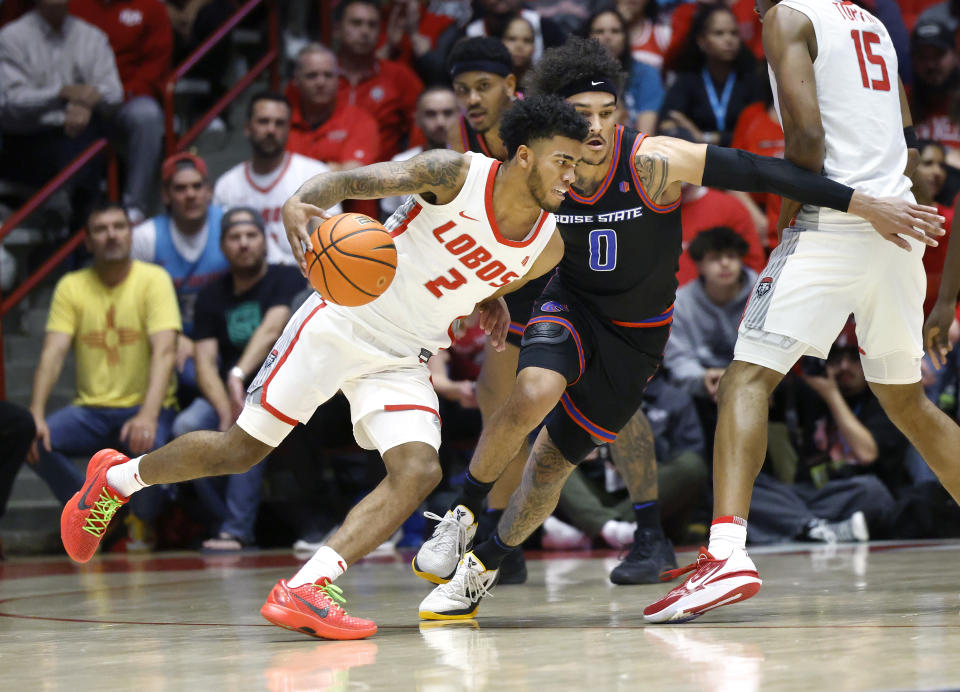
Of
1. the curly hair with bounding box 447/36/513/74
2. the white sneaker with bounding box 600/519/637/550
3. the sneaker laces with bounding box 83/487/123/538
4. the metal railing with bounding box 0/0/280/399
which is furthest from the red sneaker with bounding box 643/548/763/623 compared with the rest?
the metal railing with bounding box 0/0/280/399

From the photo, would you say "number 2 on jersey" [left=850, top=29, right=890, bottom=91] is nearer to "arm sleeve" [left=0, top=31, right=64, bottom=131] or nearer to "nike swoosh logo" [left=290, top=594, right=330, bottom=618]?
"nike swoosh logo" [left=290, top=594, right=330, bottom=618]

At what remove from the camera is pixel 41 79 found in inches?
366

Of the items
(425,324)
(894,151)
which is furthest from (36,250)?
(894,151)

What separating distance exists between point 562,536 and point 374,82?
4.07m

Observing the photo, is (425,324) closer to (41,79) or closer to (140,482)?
(140,482)

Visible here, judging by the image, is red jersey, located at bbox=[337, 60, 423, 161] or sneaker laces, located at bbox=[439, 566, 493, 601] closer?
sneaker laces, located at bbox=[439, 566, 493, 601]

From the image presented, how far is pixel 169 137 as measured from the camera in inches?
376

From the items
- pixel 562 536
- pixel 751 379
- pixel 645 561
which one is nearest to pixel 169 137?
pixel 562 536

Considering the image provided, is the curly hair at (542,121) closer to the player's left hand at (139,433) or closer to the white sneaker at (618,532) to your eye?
the white sneaker at (618,532)

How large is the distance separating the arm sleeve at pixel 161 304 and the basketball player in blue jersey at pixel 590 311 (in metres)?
3.93

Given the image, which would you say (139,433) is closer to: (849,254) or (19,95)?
(19,95)

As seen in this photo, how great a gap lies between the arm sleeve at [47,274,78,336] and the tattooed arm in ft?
15.4

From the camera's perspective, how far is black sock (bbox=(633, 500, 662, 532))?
588cm

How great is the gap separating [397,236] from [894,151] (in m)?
1.74
